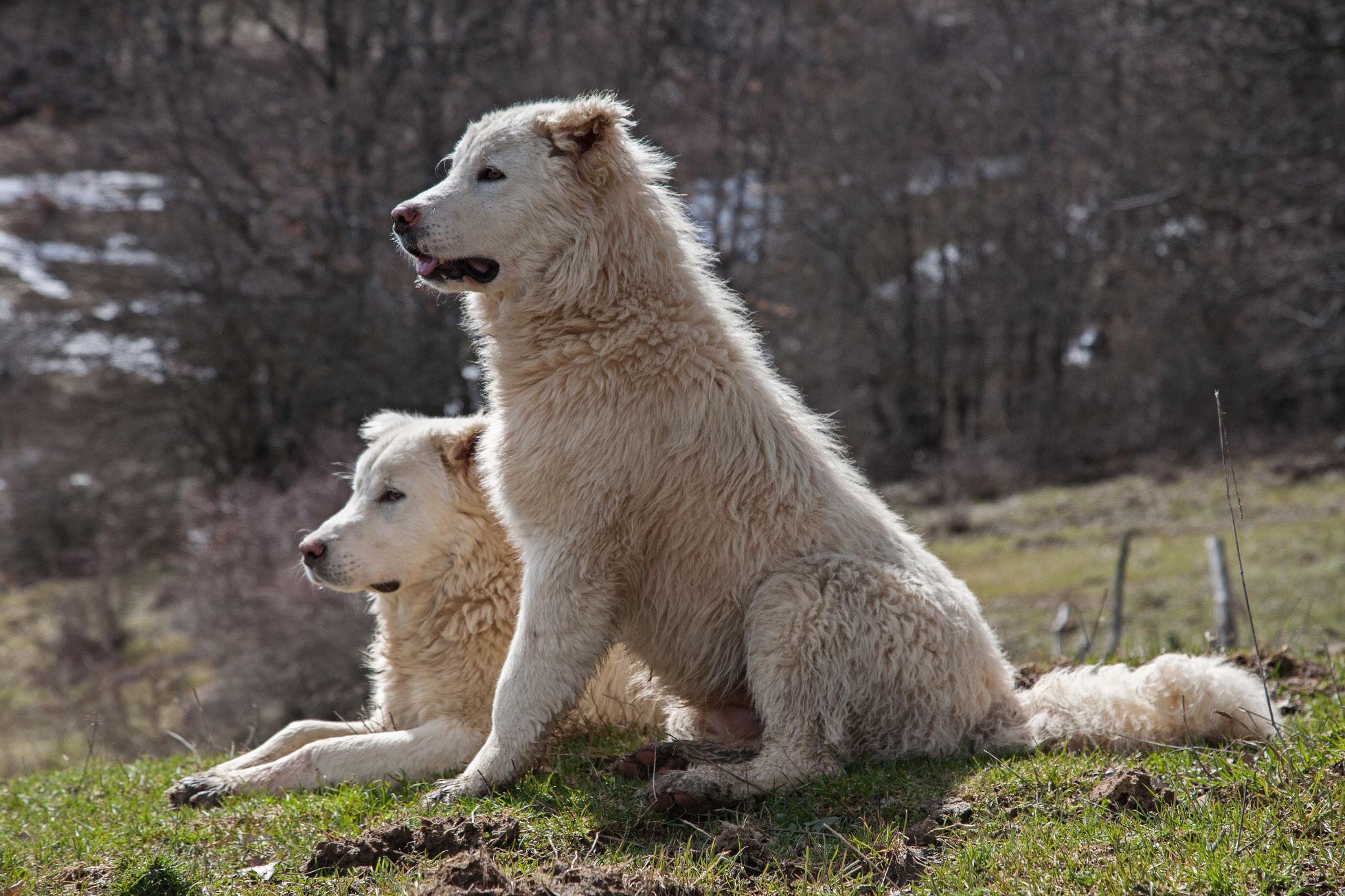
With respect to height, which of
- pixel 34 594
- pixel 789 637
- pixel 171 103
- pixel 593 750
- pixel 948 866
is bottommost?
pixel 34 594

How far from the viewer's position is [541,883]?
3572 mm

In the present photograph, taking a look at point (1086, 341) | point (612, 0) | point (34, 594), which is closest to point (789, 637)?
point (612, 0)

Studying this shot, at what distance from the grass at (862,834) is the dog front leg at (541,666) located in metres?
0.14

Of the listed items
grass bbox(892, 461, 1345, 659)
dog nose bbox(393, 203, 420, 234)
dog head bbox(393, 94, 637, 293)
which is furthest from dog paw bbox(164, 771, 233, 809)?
grass bbox(892, 461, 1345, 659)

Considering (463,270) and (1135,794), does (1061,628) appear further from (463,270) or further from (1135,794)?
(463,270)

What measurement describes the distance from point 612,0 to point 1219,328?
16.5 m

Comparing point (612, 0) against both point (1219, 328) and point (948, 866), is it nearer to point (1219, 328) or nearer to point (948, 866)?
point (1219, 328)

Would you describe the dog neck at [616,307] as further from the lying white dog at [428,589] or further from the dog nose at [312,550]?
the dog nose at [312,550]

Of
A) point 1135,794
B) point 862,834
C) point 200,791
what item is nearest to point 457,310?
point 200,791

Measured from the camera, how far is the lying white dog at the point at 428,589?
5.44m

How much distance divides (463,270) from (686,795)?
248cm

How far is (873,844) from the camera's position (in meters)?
3.83

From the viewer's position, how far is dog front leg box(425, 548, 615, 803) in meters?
4.43

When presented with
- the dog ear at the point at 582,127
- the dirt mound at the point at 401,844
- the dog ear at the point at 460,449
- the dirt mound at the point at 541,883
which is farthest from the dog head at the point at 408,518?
the dirt mound at the point at 541,883
